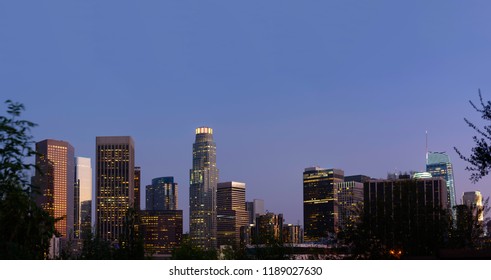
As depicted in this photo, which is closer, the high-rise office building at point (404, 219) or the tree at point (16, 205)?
the tree at point (16, 205)

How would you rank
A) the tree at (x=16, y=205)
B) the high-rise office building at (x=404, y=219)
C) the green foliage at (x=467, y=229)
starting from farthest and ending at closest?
the green foliage at (x=467, y=229), the high-rise office building at (x=404, y=219), the tree at (x=16, y=205)

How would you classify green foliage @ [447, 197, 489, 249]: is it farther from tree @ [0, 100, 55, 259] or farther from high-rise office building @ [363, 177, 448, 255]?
tree @ [0, 100, 55, 259]

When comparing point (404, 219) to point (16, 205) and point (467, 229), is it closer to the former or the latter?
point (467, 229)

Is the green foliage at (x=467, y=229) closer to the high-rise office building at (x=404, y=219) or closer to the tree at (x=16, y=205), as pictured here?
the high-rise office building at (x=404, y=219)

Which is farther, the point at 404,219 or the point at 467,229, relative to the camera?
the point at 467,229

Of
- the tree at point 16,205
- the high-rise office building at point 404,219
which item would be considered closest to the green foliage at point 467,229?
the high-rise office building at point 404,219

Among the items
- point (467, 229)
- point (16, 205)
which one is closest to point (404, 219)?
point (467, 229)

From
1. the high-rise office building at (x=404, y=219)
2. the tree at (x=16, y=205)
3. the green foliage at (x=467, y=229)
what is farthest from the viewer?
the green foliage at (x=467, y=229)

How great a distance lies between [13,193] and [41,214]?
1.61m
